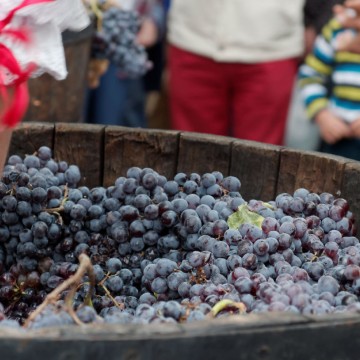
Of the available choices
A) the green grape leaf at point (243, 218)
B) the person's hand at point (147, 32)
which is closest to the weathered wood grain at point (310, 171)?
the green grape leaf at point (243, 218)

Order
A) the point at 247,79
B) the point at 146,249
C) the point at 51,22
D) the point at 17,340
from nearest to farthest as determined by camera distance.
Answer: the point at 17,340 → the point at 51,22 → the point at 146,249 → the point at 247,79

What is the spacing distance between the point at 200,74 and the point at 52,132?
1532 millimetres

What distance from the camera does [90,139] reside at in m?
1.54

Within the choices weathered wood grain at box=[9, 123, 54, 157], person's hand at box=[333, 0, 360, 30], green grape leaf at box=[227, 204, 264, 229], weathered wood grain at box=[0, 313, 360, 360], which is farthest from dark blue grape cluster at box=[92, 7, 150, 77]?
weathered wood grain at box=[0, 313, 360, 360]

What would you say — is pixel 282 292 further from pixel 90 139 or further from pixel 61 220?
pixel 90 139

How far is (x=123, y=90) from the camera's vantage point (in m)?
3.26

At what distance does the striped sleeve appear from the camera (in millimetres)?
2748

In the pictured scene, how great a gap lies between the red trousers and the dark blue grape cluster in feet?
1.80

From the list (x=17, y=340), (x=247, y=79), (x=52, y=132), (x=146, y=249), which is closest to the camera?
(x=17, y=340)

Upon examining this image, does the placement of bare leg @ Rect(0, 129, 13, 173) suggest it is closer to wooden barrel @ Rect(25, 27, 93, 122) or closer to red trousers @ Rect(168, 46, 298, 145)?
wooden barrel @ Rect(25, 27, 93, 122)

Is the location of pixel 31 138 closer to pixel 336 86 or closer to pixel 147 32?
pixel 336 86

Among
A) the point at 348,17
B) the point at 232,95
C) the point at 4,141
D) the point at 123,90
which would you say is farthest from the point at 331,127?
the point at 4,141

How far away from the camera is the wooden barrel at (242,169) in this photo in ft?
2.70

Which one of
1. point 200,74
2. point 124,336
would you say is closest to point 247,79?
point 200,74
